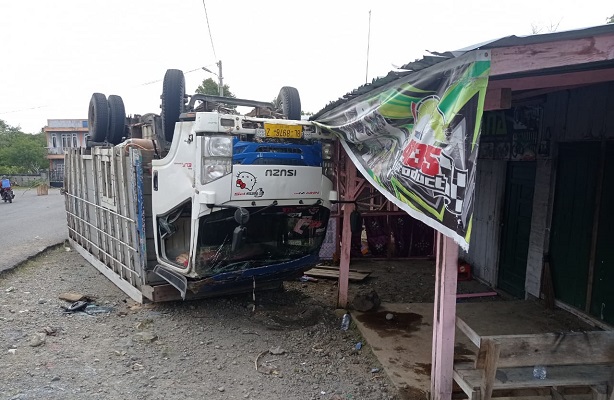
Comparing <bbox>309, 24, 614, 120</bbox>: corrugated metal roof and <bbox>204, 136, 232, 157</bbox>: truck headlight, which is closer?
<bbox>309, 24, 614, 120</bbox>: corrugated metal roof

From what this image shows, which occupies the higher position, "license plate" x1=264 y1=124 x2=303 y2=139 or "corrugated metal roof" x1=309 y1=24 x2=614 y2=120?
"corrugated metal roof" x1=309 y1=24 x2=614 y2=120

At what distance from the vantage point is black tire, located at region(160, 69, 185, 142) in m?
5.74

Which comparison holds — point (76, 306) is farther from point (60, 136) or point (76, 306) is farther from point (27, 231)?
point (60, 136)

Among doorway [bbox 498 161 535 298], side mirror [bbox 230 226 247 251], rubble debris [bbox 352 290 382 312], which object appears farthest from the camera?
doorway [bbox 498 161 535 298]

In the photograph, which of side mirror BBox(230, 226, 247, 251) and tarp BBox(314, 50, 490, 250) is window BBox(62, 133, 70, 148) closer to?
side mirror BBox(230, 226, 247, 251)

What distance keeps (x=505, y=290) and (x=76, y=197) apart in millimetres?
8935

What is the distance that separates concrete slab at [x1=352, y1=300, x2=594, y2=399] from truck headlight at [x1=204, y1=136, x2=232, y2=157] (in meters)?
2.78

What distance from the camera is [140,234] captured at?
6.14m

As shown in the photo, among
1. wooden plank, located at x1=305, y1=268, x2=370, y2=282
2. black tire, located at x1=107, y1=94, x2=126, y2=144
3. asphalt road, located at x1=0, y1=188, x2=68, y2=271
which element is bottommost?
asphalt road, located at x1=0, y1=188, x2=68, y2=271

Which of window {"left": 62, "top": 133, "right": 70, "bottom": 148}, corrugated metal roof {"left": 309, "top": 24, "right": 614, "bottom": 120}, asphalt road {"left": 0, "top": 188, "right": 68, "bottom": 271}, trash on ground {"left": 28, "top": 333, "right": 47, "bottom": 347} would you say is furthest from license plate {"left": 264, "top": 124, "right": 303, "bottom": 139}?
window {"left": 62, "top": 133, "right": 70, "bottom": 148}

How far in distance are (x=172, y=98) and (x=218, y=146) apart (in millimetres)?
1438

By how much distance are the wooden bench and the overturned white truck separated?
2753 mm

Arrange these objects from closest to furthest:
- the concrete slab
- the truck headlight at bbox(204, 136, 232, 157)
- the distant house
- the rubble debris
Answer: the concrete slab < the truck headlight at bbox(204, 136, 232, 157) < the rubble debris < the distant house

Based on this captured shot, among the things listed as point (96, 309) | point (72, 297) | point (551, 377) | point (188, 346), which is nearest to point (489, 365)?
point (551, 377)
